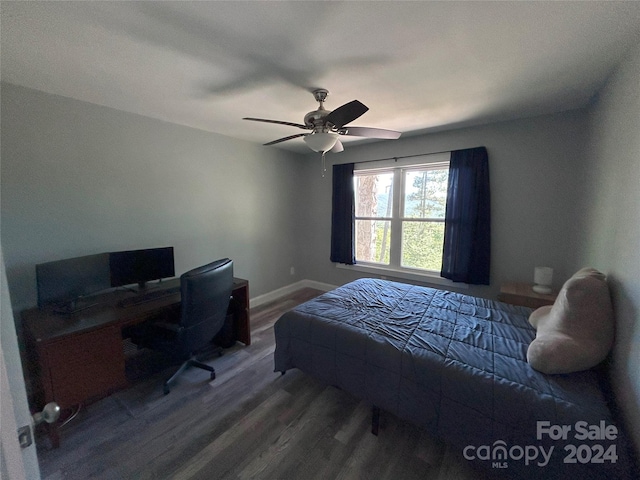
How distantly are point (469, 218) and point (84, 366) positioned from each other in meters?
3.79

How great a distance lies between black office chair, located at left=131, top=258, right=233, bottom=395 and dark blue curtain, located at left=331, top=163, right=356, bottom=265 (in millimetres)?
2233

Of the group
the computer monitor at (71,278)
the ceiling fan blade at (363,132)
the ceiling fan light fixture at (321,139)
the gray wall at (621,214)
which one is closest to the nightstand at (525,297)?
the gray wall at (621,214)

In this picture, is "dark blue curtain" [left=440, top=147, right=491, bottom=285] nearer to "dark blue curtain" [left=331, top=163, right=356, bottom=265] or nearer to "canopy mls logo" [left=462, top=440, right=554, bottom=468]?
"dark blue curtain" [left=331, top=163, right=356, bottom=265]

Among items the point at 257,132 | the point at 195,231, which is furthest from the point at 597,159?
the point at 195,231

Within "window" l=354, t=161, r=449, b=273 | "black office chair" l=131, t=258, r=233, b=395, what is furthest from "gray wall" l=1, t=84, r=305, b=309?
"window" l=354, t=161, r=449, b=273

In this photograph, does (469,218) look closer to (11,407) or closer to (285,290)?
(285,290)

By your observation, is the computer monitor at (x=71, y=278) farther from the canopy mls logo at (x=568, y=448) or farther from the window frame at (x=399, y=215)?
the window frame at (x=399, y=215)

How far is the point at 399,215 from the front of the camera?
3.59 meters

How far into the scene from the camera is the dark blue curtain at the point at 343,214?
3.87 m

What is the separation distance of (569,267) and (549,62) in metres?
1.98

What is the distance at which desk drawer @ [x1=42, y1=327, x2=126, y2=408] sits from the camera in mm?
1526

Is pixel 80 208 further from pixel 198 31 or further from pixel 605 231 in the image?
pixel 605 231

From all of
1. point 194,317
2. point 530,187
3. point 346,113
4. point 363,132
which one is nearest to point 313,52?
point 346,113

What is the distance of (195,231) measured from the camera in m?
2.96
